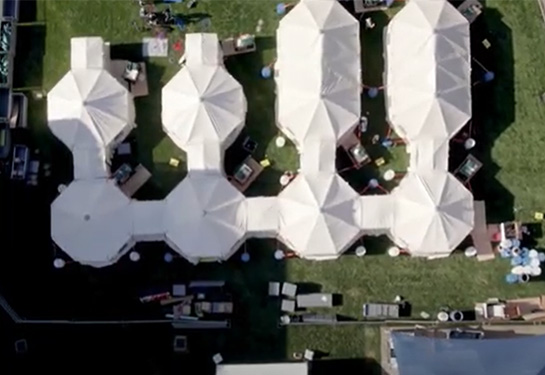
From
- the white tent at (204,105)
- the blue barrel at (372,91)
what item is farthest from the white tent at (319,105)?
the white tent at (204,105)

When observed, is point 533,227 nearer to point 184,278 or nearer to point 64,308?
point 184,278

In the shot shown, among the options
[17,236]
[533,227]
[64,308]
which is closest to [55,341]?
[64,308]

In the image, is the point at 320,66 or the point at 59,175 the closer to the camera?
the point at 320,66

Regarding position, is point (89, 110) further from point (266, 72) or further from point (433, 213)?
point (433, 213)

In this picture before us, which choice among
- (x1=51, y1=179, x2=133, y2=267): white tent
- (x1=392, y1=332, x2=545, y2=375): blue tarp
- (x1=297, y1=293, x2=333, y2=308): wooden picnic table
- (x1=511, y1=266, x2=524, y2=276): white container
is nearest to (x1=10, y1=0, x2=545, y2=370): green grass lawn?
(x1=297, y1=293, x2=333, y2=308): wooden picnic table

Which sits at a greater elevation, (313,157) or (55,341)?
(313,157)

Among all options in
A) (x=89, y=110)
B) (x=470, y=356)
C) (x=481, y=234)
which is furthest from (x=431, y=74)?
(x=89, y=110)
